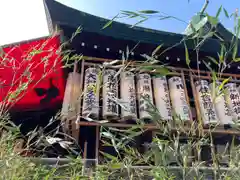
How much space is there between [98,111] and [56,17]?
169cm

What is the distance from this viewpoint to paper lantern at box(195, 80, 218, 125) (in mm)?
3442

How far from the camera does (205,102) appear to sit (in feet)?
12.1

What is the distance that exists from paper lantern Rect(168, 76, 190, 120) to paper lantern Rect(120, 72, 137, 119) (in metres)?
0.54

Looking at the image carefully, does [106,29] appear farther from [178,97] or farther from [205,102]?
[205,102]

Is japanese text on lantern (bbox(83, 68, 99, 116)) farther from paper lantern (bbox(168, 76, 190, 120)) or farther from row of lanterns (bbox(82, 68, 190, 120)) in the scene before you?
paper lantern (bbox(168, 76, 190, 120))

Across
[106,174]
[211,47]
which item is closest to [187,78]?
[211,47]

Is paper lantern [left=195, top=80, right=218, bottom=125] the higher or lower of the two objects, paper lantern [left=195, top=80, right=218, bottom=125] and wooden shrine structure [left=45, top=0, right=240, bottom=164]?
the lower

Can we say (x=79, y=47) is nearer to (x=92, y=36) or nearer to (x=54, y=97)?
(x=92, y=36)

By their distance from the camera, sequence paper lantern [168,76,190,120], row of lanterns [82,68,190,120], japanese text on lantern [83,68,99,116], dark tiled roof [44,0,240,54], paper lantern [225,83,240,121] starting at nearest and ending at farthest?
japanese text on lantern [83,68,99,116] < row of lanterns [82,68,190,120] < paper lantern [168,76,190,120] < paper lantern [225,83,240,121] < dark tiled roof [44,0,240,54]

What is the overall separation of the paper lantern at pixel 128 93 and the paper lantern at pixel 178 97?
544 mm

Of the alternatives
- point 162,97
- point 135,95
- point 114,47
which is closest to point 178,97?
point 162,97

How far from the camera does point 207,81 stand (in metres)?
4.05

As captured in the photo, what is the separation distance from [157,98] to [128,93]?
0.42m

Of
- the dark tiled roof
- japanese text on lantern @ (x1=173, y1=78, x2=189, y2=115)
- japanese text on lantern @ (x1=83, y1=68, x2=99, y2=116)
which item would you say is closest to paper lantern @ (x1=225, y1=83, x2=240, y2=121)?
japanese text on lantern @ (x1=173, y1=78, x2=189, y2=115)
